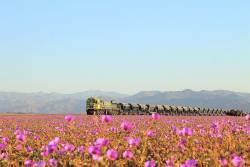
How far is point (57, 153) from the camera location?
6336 millimetres

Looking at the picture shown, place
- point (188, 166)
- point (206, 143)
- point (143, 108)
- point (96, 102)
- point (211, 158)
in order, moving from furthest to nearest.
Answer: point (143, 108) < point (96, 102) < point (206, 143) < point (211, 158) < point (188, 166)

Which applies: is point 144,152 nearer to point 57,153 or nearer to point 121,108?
point 57,153

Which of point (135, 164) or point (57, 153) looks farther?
point (57, 153)

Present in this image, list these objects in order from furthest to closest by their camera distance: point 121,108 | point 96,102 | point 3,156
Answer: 1. point 121,108
2. point 96,102
3. point 3,156

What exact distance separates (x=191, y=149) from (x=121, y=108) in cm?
5201

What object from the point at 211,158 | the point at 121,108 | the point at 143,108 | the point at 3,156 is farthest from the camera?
the point at 143,108

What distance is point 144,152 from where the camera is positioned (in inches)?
253

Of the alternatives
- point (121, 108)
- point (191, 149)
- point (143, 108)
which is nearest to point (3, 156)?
point (191, 149)

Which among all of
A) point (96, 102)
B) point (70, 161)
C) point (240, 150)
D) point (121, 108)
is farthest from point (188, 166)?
point (121, 108)

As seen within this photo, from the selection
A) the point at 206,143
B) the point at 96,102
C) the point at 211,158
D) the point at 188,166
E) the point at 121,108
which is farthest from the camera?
the point at 121,108

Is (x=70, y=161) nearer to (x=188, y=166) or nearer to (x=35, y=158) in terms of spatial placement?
(x=35, y=158)

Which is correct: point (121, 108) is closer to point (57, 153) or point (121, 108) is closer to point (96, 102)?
point (96, 102)

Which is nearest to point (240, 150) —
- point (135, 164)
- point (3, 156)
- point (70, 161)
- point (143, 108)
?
point (135, 164)

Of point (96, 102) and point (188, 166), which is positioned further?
point (96, 102)
